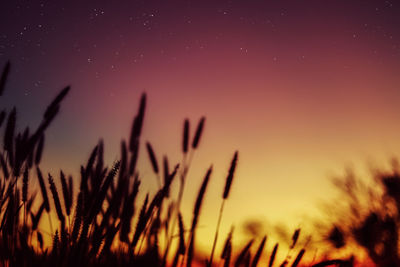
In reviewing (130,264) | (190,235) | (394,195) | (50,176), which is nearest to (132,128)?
(190,235)

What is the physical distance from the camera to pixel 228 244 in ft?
6.22

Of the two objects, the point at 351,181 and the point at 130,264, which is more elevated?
the point at 351,181

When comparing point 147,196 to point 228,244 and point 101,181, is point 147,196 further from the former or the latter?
point 228,244

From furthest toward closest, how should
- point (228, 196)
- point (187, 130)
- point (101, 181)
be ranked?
point (187, 130)
point (228, 196)
point (101, 181)

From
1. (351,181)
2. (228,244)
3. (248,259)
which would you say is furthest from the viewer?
(351,181)

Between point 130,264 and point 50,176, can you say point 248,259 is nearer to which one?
point 130,264

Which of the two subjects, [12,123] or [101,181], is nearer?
[101,181]

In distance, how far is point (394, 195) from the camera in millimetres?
14875

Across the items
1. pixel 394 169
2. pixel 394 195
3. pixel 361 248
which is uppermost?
pixel 394 169

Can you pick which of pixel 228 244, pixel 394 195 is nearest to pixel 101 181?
pixel 228 244

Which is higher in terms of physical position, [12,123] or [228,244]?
[12,123]

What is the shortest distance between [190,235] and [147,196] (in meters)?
0.57

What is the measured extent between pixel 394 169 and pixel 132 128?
1583 cm

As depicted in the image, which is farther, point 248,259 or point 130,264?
point 248,259
